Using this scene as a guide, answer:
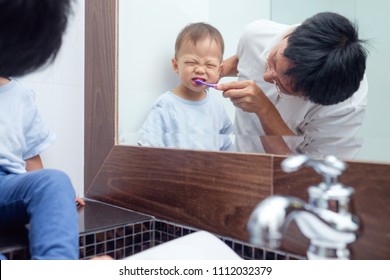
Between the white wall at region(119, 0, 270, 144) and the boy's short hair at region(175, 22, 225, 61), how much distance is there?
23mm

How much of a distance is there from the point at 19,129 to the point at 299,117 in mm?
699

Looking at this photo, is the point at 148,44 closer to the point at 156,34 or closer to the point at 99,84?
the point at 156,34

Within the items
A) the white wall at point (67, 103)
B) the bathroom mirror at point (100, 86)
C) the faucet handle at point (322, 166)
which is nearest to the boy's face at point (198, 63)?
the bathroom mirror at point (100, 86)

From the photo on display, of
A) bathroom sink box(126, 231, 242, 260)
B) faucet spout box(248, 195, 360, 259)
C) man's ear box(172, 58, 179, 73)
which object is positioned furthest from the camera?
man's ear box(172, 58, 179, 73)

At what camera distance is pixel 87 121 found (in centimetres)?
119

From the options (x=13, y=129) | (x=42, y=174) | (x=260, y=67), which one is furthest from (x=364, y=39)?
(x=13, y=129)

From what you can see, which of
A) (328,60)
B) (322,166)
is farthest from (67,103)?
(322,166)

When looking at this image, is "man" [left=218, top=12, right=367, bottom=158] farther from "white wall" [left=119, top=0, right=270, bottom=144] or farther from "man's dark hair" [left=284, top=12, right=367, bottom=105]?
"white wall" [left=119, top=0, right=270, bottom=144]

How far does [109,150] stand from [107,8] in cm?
43

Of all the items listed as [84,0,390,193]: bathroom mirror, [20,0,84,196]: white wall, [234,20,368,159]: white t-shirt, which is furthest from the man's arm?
[20,0,84,196]: white wall

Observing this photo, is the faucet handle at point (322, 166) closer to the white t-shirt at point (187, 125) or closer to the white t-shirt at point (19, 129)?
the white t-shirt at point (187, 125)

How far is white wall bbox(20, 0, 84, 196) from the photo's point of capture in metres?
1.11

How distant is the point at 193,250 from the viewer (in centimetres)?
72

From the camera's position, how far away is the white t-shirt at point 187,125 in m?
0.92
